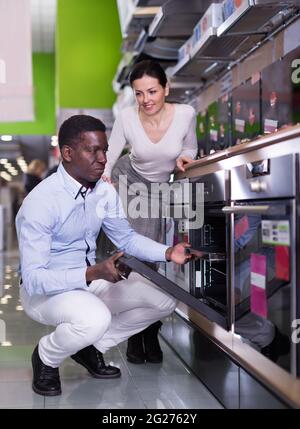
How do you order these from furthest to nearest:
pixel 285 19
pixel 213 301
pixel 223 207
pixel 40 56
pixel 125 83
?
1. pixel 40 56
2. pixel 125 83
3. pixel 285 19
4. pixel 213 301
5. pixel 223 207

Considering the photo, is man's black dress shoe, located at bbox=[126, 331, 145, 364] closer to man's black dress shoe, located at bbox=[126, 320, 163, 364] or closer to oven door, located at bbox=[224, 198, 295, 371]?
man's black dress shoe, located at bbox=[126, 320, 163, 364]

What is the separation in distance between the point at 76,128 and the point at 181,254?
2.05ft

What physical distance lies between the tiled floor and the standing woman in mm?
156

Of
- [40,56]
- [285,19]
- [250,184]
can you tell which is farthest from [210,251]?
[40,56]

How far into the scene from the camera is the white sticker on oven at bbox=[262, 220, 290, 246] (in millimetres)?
1707

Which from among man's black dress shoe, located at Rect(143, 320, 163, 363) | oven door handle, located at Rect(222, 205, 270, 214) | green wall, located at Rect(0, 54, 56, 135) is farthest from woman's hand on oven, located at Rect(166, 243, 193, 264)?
Result: green wall, located at Rect(0, 54, 56, 135)

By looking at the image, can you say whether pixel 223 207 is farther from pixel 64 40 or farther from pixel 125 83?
pixel 64 40

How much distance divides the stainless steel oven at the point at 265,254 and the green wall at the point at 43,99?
8.26 meters

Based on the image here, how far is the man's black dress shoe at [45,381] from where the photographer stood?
2.36 m

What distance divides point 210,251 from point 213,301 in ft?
0.63

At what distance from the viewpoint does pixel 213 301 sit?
251cm

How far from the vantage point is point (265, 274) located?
1.88m

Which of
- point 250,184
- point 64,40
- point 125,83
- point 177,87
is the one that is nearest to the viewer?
point 250,184

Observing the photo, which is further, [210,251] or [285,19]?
[285,19]
